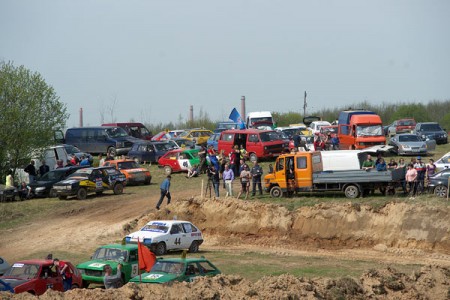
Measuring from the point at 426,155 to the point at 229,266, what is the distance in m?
24.9

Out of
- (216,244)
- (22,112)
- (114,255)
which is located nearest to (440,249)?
(216,244)

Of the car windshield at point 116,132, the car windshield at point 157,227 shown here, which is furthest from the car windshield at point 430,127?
the car windshield at point 157,227

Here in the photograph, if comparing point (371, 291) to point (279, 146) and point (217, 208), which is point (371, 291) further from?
point (279, 146)

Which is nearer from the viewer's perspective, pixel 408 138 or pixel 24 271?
pixel 24 271

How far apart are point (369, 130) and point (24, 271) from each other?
30.8m

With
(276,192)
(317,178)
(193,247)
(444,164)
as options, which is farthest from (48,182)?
(444,164)

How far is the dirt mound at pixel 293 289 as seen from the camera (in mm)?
18797

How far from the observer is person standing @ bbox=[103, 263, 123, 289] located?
22.5 metres

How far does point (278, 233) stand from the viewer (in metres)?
34.2

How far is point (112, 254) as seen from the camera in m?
25.2

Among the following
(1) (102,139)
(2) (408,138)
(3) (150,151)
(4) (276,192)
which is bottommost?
(4) (276,192)

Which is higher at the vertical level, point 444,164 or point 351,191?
point 444,164

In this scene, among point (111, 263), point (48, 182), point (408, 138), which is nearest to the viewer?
point (111, 263)

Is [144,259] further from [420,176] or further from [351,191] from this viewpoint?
[420,176]
